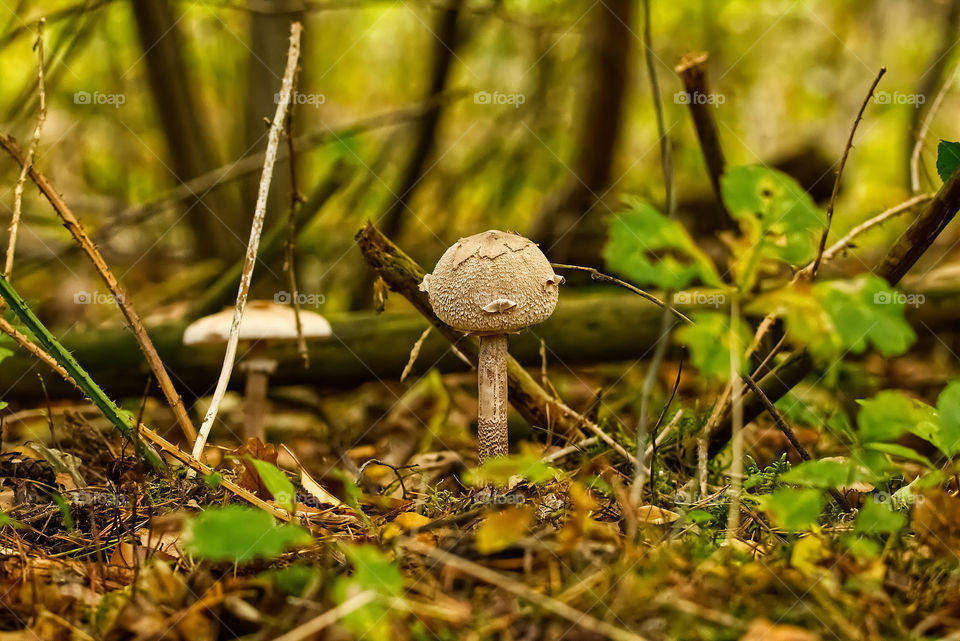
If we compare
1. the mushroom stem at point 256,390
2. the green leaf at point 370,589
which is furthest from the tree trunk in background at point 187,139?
the green leaf at point 370,589

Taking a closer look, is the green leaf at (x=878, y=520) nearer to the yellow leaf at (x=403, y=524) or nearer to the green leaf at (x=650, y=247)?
the green leaf at (x=650, y=247)

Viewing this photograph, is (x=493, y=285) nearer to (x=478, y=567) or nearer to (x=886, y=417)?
(x=478, y=567)

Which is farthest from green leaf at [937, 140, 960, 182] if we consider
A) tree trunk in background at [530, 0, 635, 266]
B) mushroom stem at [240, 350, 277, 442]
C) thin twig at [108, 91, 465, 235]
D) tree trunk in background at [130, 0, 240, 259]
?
tree trunk in background at [130, 0, 240, 259]

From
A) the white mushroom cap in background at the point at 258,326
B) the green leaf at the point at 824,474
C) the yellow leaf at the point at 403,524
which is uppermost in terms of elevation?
the white mushroom cap in background at the point at 258,326

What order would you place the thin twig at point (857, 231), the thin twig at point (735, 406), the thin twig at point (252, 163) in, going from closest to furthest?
the thin twig at point (735, 406)
the thin twig at point (857, 231)
the thin twig at point (252, 163)

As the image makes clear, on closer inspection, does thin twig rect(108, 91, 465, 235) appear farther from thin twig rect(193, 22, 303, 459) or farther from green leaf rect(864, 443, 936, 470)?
green leaf rect(864, 443, 936, 470)

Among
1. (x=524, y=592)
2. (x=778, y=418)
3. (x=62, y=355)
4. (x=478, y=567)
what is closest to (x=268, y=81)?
(x=62, y=355)
